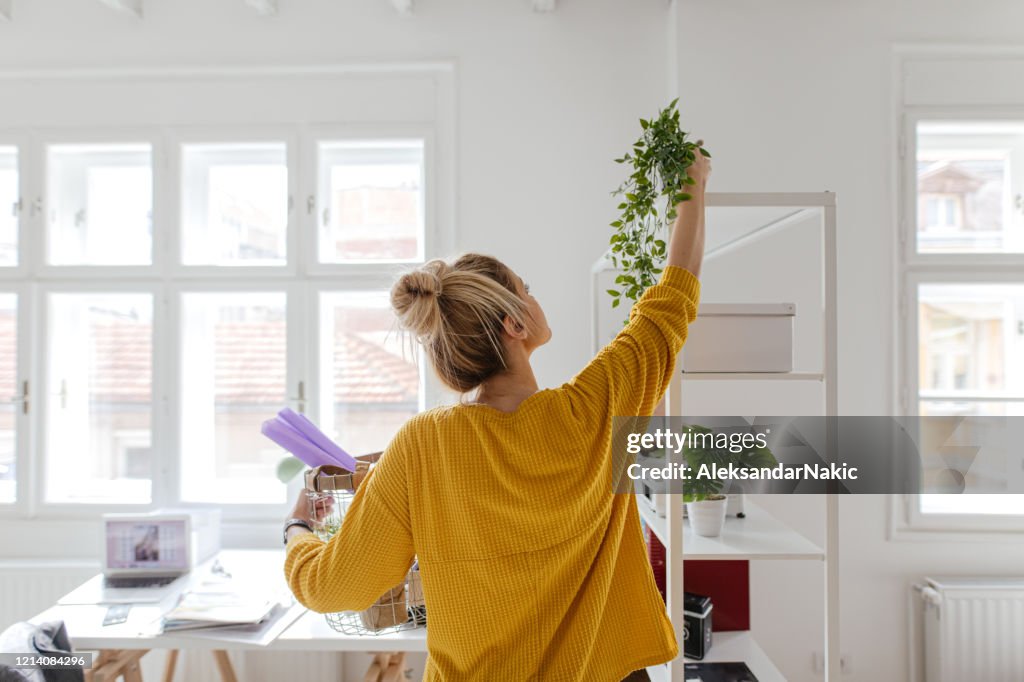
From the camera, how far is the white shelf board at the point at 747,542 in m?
1.29

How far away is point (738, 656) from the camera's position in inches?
64.9

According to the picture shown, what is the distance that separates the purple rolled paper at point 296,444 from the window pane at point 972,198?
2.47 meters

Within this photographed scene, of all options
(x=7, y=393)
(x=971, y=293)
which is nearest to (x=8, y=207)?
(x=7, y=393)

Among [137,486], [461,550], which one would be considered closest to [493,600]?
[461,550]

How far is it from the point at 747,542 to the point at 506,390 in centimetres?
77

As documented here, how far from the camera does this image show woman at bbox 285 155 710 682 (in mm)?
907

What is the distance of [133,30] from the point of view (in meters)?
2.53

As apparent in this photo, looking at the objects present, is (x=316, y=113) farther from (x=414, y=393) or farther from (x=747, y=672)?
(x=747, y=672)

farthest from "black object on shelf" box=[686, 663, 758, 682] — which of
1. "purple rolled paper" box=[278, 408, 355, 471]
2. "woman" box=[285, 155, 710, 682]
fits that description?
"purple rolled paper" box=[278, 408, 355, 471]

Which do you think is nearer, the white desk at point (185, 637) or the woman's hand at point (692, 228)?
the woman's hand at point (692, 228)

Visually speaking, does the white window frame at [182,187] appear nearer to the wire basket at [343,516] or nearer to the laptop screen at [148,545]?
the laptop screen at [148,545]

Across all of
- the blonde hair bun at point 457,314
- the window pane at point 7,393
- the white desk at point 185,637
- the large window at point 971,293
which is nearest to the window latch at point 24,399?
the window pane at point 7,393

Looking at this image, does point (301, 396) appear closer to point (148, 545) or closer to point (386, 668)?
point (148, 545)

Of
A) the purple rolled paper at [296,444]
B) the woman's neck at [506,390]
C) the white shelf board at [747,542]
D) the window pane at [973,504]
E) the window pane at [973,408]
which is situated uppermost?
the woman's neck at [506,390]
